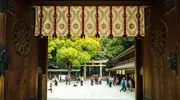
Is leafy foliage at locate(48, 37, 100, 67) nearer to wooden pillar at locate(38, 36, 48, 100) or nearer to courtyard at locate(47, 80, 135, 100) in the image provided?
courtyard at locate(47, 80, 135, 100)

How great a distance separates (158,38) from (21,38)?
2.86 meters

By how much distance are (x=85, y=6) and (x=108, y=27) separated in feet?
2.41

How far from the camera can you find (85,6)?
6.39 m

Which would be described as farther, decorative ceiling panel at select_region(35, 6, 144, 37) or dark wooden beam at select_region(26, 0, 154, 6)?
decorative ceiling panel at select_region(35, 6, 144, 37)

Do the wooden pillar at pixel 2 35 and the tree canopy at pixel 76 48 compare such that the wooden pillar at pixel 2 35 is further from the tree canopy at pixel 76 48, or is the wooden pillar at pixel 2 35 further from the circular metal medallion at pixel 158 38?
the tree canopy at pixel 76 48

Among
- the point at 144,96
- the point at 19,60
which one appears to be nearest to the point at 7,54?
the point at 19,60

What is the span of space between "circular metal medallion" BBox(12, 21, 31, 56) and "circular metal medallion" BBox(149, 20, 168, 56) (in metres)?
2.75

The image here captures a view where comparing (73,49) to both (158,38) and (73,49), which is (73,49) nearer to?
(73,49)

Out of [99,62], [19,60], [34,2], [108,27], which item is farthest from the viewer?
[99,62]

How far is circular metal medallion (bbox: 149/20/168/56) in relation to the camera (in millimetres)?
5364

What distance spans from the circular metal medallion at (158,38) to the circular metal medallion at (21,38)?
2.75 meters

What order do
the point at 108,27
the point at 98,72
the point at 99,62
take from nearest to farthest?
1. the point at 108,27
2. the point at 99,62
3. the point at 98,72

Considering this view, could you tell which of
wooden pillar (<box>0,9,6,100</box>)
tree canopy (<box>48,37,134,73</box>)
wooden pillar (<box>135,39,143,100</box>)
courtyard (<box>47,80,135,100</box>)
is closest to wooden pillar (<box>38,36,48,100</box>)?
wooden pillar (<box>135,39,143,100</box>)

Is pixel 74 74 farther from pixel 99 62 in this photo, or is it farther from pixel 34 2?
pixel 34 2
